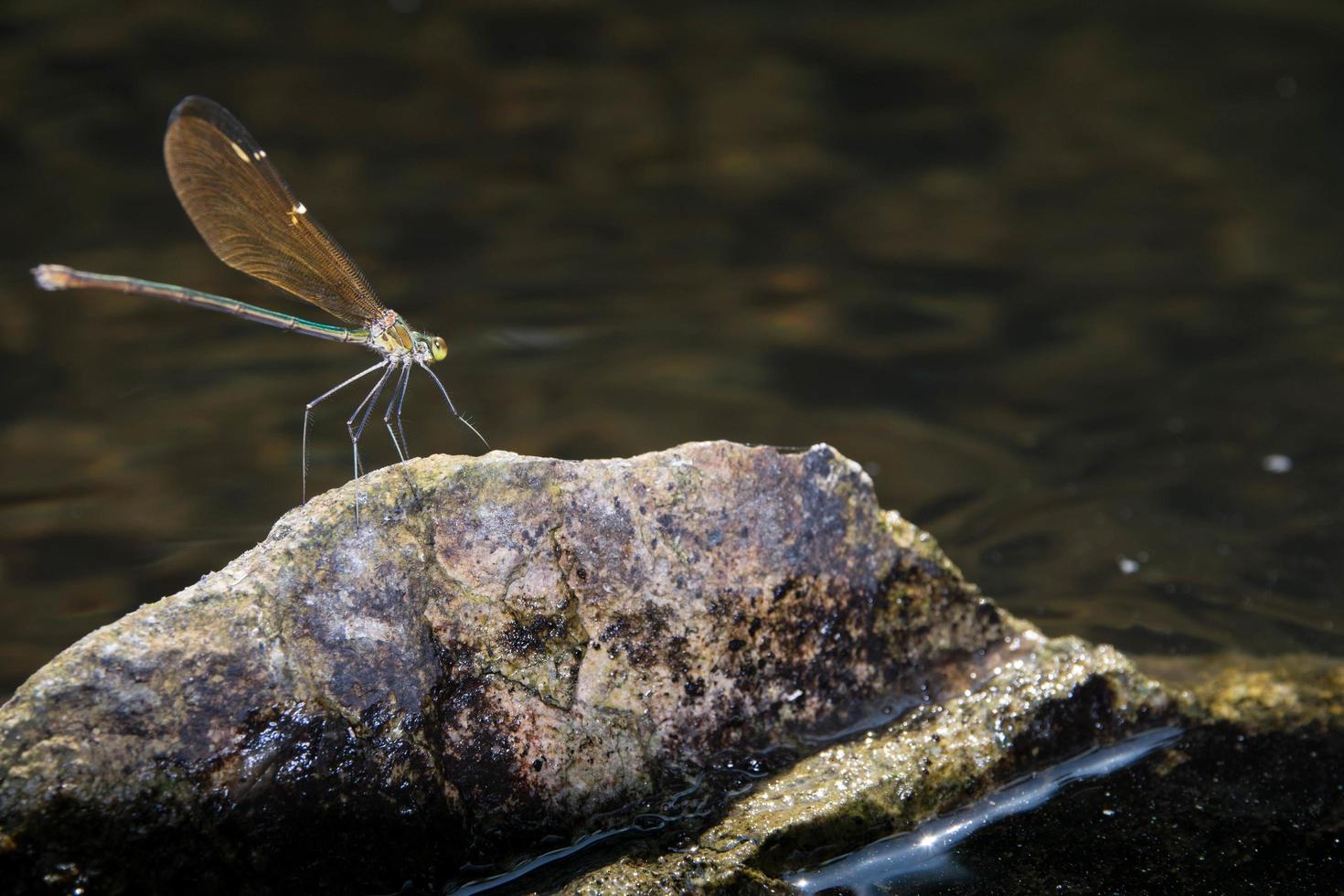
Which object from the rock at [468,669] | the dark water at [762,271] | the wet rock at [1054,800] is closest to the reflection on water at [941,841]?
the wet rock at [1054,800]

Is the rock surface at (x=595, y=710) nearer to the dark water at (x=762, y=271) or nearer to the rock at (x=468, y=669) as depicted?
the rock at (x=468, y=669)

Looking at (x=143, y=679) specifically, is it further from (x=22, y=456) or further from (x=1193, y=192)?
(x=1193, y=192)

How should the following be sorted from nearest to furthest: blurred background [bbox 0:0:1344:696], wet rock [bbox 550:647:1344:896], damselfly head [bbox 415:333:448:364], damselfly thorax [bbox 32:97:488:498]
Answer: wet rock [bbox 550:647:1344:896] < damselfly thorax [bbox 32:97:488:498] < damselfly head [bbox 415:333:448:364] < blurred background [bbox 0:0:1344:696]

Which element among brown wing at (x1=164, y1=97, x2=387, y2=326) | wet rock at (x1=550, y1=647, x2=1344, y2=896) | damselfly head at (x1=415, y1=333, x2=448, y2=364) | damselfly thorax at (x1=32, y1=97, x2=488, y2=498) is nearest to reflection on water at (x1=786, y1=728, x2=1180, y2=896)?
wet rock at (x1=550, y1=647, x2=1344, y2=896)

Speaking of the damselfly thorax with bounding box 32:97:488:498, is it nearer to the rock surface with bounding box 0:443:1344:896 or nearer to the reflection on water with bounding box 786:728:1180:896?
the rock surface with bounding box 0:443:1344:896

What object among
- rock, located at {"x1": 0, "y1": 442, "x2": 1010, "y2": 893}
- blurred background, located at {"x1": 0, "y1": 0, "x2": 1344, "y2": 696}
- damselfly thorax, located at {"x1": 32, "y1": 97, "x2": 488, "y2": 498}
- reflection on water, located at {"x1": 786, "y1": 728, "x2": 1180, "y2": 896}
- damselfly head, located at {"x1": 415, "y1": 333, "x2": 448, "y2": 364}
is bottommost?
reflection on water, located at {"x1": 786, "y1": 728, "x2": 1180, "y2": 896}

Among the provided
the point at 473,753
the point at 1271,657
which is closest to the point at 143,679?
the point at 473,753

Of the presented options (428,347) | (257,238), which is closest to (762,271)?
(428,347)
